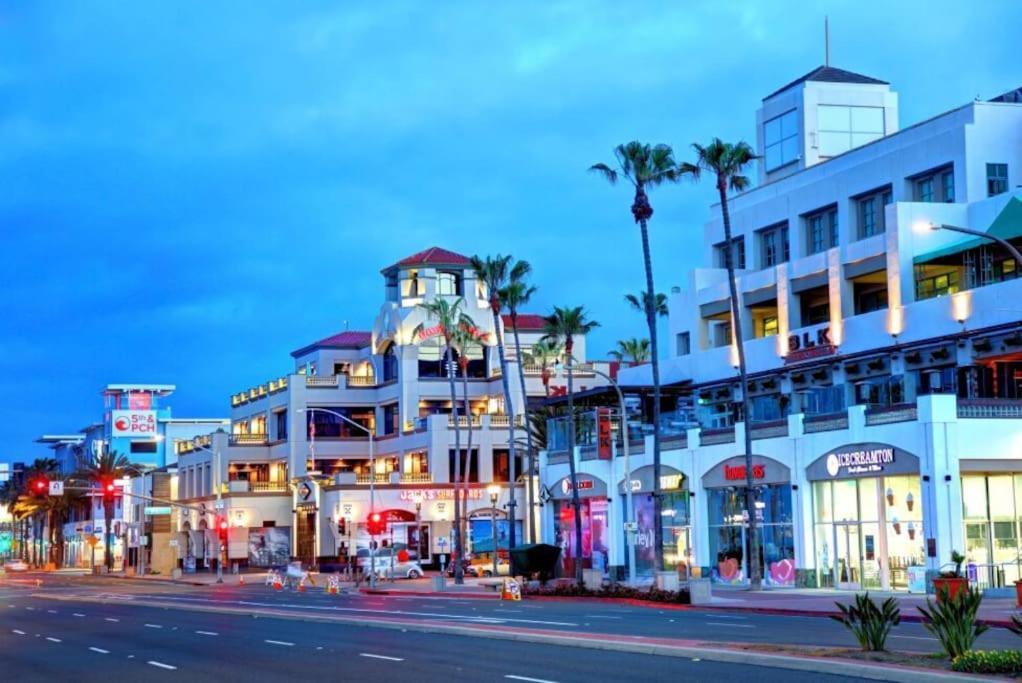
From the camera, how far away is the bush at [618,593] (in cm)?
4609

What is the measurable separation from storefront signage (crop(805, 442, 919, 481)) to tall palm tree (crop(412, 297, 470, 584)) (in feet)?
74.5

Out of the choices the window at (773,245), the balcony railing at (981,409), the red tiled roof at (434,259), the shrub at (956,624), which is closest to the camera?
the shrub at (956,624)

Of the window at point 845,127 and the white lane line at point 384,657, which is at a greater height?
the window at point 845,127

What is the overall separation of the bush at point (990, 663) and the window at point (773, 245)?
48.7 metres

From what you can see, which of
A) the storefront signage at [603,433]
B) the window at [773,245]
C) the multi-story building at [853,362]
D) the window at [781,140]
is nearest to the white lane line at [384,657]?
the multi-story building at [853,362]

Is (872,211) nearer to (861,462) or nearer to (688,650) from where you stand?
(861,462)

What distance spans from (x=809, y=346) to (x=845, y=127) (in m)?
13.0

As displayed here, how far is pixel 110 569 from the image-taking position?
130m

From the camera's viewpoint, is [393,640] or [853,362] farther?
[853,362]

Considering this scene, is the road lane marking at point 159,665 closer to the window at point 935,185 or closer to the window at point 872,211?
the window at point 935,185

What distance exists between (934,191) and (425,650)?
3781cm

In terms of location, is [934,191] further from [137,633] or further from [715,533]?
[137,633]

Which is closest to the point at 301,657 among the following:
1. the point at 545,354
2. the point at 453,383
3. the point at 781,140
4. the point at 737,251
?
the point at 737,251

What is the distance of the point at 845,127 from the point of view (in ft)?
224
